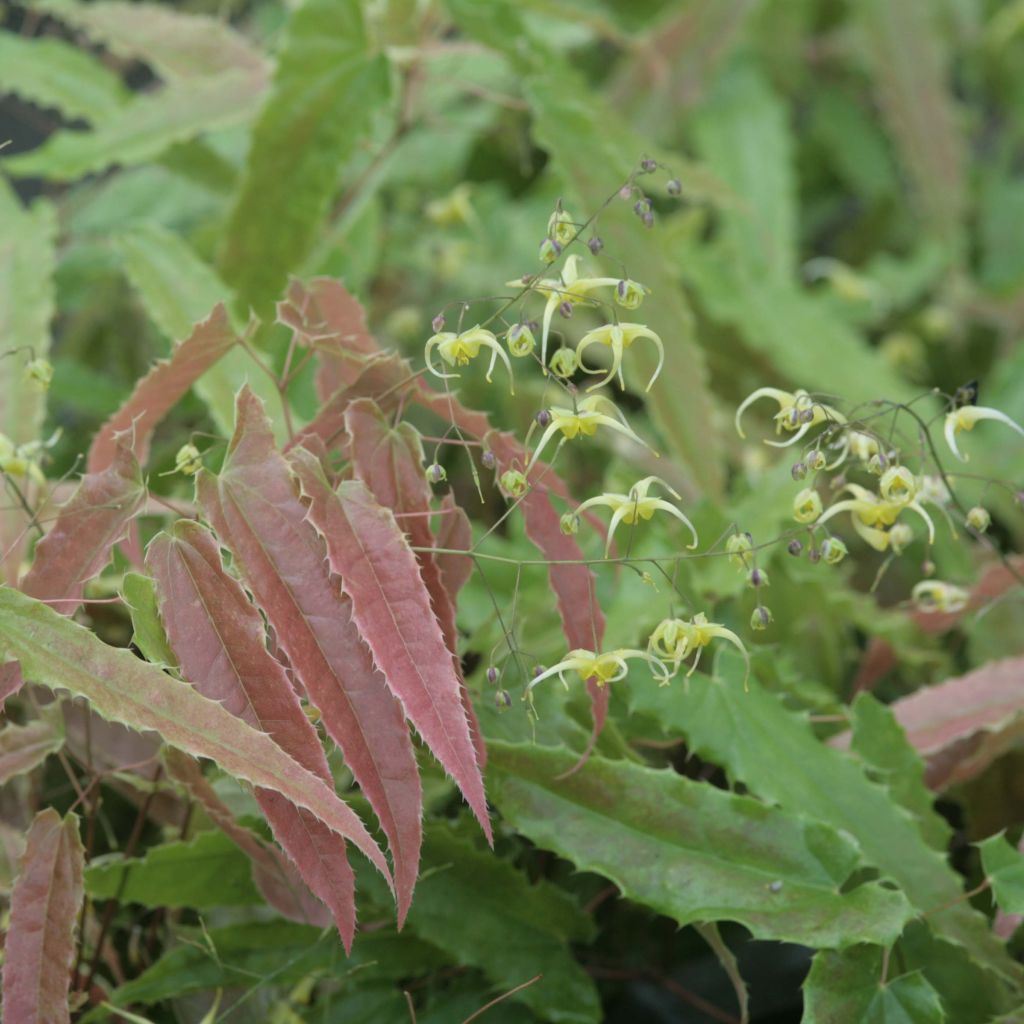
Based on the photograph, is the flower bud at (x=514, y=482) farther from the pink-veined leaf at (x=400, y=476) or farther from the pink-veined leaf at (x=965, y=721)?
the pink-veined leaf at (x=965, y=721)

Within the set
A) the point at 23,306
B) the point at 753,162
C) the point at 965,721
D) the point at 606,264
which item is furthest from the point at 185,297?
the point at 753,162

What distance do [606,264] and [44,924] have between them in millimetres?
456

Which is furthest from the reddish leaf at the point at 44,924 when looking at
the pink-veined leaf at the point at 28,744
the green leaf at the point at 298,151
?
the green leaf at the point at 298,151

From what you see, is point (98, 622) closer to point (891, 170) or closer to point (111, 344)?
point (111, 344)

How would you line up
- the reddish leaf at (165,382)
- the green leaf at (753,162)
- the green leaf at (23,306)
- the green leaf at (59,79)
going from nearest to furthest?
1. the reddish leaf at (165,382)
2. the green leaf at (23,306)
3. the green leaf at (59,79)
4. the green leaf at (753,162)

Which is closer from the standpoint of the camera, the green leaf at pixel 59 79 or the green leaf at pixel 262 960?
the green leaf at pixel 262 960

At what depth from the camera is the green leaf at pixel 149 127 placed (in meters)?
0.73

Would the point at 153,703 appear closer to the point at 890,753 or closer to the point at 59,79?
the point at 890,753

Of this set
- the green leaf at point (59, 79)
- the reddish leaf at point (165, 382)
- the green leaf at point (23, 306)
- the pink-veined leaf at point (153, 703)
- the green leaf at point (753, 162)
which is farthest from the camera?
the green leaf at point (753, 162)

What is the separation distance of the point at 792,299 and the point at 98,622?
1.86 feet

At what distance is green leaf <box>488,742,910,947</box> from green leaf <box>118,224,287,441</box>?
0.74ft

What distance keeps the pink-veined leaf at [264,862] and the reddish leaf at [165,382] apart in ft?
0.39

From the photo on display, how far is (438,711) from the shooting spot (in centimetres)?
37

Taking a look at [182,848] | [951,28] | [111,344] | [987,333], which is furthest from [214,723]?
[951,28]
